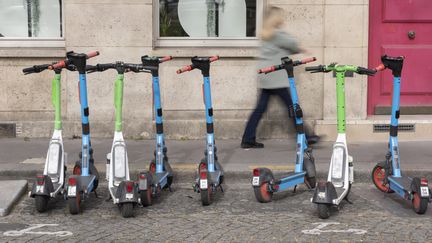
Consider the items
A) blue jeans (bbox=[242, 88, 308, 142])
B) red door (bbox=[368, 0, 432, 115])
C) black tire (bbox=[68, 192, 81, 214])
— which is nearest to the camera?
black tire (bbox=[68, 192, 81, 214])

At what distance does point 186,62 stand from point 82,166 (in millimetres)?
3414

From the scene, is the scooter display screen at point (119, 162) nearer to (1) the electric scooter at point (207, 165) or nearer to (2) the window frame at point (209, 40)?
(1) the electric scooter at point (207, 165)

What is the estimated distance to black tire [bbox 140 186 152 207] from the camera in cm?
623

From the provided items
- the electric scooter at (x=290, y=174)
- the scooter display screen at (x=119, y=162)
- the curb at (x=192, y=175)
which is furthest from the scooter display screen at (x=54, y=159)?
the electric scooter at (x=290, y=174)

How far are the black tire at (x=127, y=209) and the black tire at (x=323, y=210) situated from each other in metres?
1.71

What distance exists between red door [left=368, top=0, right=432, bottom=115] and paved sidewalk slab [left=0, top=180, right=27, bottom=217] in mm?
5241

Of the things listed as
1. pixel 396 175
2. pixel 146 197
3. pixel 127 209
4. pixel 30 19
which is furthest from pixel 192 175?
pixel 30 19

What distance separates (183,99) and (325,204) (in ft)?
13.6

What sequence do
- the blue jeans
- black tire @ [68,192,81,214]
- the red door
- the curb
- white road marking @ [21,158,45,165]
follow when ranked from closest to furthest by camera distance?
black tire @ [68,192,81,214] < the curb < white road marking @ [21,158,45,165] < the blue jeans < the red door

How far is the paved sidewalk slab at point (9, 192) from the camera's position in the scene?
624cm

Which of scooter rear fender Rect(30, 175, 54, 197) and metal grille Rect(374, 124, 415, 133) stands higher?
metal grille Rect(374, 124, 415, 133)

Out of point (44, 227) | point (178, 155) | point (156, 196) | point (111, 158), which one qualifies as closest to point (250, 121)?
point (178, 155)

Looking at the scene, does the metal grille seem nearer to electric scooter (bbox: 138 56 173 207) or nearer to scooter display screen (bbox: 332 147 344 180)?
scooter display screen (bbox: 332 147 344 180)

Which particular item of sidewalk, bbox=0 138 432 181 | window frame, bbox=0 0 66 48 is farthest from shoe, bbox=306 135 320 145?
window frame, bbox=0 0 66 48
